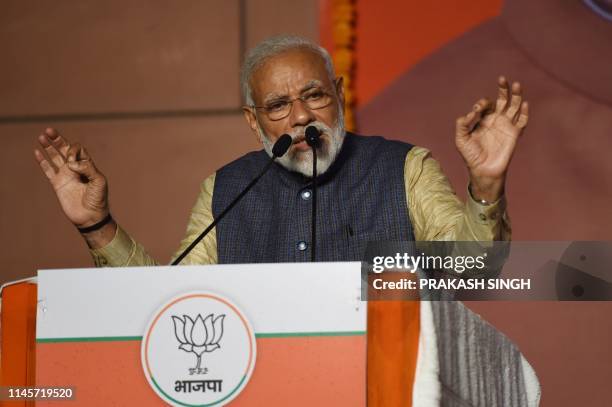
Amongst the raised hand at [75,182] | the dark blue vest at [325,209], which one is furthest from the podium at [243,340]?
the dark blue vest at [325,209]

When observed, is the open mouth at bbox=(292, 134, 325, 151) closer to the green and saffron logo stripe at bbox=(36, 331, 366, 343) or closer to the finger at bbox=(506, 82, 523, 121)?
the finger at bbox=(506, 82, 523, 121)

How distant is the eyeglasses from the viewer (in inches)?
81.8

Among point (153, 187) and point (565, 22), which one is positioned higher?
point (565, 22)

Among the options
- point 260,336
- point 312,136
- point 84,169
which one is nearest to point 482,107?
point 312,136

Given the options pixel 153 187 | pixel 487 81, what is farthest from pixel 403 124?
pixel 153 187

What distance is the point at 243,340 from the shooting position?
133 centimetres

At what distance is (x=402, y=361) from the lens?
4.23 feet

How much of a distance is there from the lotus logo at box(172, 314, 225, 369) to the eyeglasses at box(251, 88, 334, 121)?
2.70 ft

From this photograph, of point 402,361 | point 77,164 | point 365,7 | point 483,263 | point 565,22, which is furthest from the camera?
point 365,7

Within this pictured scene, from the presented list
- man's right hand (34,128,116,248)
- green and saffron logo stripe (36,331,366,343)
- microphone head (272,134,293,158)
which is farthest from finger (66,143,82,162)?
green and saffron logo stripe (36,331,366,343)

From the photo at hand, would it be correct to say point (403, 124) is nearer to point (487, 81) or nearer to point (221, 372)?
point (487, 81)

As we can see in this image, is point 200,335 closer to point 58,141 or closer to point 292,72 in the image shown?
point 58,141

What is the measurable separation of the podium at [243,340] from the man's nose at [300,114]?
0.74m

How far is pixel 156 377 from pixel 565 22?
217 cm
